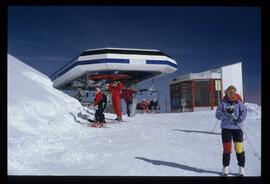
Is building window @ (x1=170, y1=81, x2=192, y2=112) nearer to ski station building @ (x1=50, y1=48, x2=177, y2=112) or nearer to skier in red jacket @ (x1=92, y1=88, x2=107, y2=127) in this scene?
ski station building @ (x1=50, y1=48, x2=177, y2=112)

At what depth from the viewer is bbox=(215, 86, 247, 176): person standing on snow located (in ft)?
15.4

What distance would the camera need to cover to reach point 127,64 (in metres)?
10.1

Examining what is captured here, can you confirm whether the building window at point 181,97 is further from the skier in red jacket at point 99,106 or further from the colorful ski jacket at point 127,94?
the skier in red jacket at point 99,106

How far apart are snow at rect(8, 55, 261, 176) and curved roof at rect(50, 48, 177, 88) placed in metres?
1.44

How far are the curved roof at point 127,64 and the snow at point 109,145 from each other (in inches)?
56.6

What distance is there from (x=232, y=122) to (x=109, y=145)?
203cm

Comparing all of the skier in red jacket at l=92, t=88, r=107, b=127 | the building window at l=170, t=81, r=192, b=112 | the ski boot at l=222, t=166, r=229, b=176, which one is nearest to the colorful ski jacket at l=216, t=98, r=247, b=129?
Result: the ski boot at l=222, t=166, r=229, b=176

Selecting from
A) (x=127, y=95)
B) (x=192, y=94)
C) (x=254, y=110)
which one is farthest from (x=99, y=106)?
(x=192, y=94)

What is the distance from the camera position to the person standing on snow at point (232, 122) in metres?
4.69

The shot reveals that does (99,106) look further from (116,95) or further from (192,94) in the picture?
(192,94)

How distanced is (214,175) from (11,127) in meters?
3.19

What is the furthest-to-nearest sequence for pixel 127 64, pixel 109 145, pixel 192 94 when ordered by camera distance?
pixel 192 94, pixel 127 64, pixel 109 145

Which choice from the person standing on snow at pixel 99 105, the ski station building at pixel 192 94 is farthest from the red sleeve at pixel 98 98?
the ski station building at pixel 192 94

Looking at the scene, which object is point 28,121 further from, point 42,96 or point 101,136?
point 42,96
